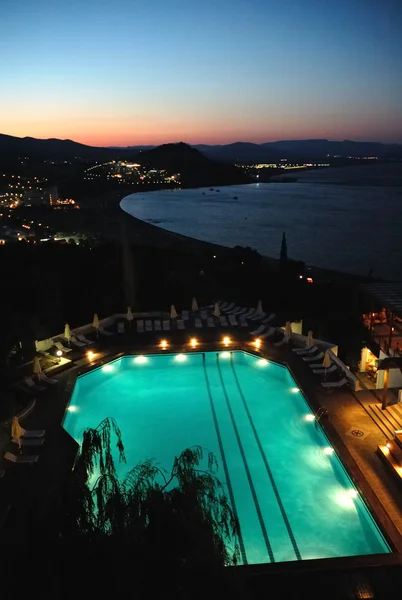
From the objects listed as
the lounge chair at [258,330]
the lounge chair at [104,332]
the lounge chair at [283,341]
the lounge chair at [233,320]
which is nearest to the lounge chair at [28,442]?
the lounge chair at [104,332]

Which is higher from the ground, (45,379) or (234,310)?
(45,379)

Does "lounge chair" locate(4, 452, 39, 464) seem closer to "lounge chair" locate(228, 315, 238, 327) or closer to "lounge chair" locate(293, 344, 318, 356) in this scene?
"lounge chair" locate(293, 344, 318, 356)

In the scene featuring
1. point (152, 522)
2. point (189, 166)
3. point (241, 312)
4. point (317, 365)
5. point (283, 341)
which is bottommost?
point (189, 166)

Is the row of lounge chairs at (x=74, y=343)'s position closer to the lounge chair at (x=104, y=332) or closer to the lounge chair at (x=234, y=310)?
the lounge chair at (x=104, y=332)

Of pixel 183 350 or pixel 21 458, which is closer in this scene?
pixel 21 458

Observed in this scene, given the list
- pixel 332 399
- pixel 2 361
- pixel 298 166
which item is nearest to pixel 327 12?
pixel 332 399

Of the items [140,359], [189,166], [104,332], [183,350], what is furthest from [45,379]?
[189,166]

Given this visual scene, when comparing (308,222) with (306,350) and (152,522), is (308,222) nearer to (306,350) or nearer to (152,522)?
(306,350)
